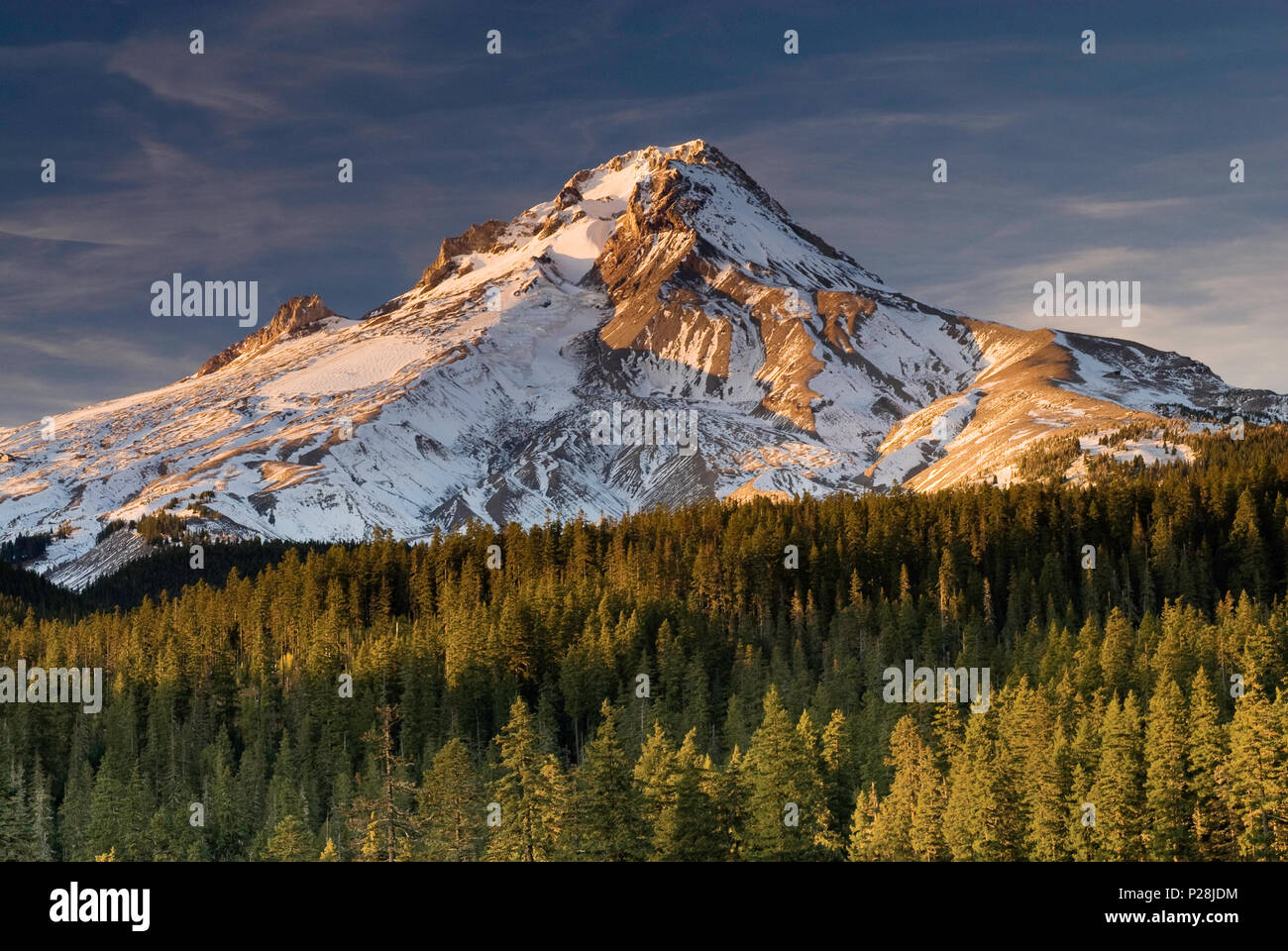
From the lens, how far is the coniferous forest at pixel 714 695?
68750 mm

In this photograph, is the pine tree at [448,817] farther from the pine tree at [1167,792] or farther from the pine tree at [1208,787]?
the pine tree at [1208,787]

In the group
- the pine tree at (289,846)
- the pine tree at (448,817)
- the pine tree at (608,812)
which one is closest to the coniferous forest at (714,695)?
the pine tree at (608,812)

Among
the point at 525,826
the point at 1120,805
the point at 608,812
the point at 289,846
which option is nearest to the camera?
the point at 608,812

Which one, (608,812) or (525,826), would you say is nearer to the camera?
(608,812)

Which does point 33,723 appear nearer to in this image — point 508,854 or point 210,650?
point 210,650

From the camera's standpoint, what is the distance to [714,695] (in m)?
132

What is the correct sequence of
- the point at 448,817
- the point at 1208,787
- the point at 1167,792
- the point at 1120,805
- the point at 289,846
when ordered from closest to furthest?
1. the point at 1167,792
2. the point at 448,817
3. the point at 1120,805
4. the point at 1208,787
5. the point at 289,846

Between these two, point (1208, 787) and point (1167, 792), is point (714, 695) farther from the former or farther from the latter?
point (1167, 792)

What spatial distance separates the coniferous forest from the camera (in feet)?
226

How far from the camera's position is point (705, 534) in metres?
181

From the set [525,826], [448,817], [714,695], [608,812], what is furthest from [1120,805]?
[714,695]

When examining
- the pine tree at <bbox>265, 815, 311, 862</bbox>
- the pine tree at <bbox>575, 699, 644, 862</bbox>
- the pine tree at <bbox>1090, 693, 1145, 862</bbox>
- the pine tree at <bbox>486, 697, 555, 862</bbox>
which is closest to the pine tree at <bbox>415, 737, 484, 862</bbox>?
the pine tree at <bbox>486, 697, 555, 862</bbox>

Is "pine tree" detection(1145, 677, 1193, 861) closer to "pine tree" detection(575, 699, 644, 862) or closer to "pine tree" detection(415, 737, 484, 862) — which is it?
"pine tree" detection(575, 699, 644, 862)

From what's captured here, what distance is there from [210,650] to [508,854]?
97.3 meters
